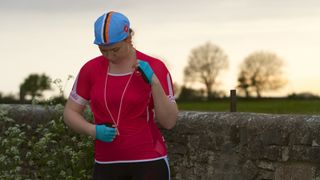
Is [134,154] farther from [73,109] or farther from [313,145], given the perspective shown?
[313,145]

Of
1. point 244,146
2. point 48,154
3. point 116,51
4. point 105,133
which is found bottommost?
point 48,154

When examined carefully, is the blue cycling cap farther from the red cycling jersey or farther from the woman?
the red cycling jersey

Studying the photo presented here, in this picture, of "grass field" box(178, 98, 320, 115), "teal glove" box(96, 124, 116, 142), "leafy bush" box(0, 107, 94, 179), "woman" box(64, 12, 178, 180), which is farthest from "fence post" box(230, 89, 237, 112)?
"grass field" box(178, 98, 320, 115)

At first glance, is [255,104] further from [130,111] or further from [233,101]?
[130,111]

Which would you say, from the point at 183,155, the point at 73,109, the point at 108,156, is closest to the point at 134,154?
the point at 108,156

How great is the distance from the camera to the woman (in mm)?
3461

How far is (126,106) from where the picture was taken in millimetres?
3506

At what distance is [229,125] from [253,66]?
53.4 ft

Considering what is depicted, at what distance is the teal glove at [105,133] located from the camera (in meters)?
3.47

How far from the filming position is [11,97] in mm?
11531

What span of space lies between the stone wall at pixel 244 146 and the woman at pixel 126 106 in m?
1.99

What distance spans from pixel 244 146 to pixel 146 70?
8.10ft

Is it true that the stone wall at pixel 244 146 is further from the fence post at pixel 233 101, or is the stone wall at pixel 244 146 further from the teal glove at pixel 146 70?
the teal glove at pixel 146 70

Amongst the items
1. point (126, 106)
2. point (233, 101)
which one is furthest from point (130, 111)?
point (233, 101)
